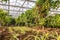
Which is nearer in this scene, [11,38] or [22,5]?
[11,38]

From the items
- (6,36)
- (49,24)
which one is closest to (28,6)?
(49,24)

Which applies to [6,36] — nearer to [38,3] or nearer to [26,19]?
[38,3]

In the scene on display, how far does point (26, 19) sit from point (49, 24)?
3.91 meters

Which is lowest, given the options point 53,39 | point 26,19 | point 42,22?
point 26,19

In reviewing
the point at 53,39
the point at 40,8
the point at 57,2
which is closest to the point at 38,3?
the point at 40,8

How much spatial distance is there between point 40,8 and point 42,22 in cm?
66

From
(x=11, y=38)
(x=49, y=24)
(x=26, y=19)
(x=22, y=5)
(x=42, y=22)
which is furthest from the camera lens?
(x=22, y=5)

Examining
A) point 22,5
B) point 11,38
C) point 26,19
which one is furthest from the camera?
point 22,5

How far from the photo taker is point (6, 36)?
350cm

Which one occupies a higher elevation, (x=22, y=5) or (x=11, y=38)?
(x=11, y=38)

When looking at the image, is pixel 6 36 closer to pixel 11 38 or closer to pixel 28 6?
pixel 11 38

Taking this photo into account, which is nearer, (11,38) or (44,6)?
(11,38)

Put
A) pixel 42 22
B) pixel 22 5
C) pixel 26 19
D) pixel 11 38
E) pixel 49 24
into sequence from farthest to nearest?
1. pixel 22 5
2. pixel 26 19
3. pixel 49 24
4. pixel 42 22
5. pixel 11 38

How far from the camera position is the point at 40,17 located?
733 centimetres
